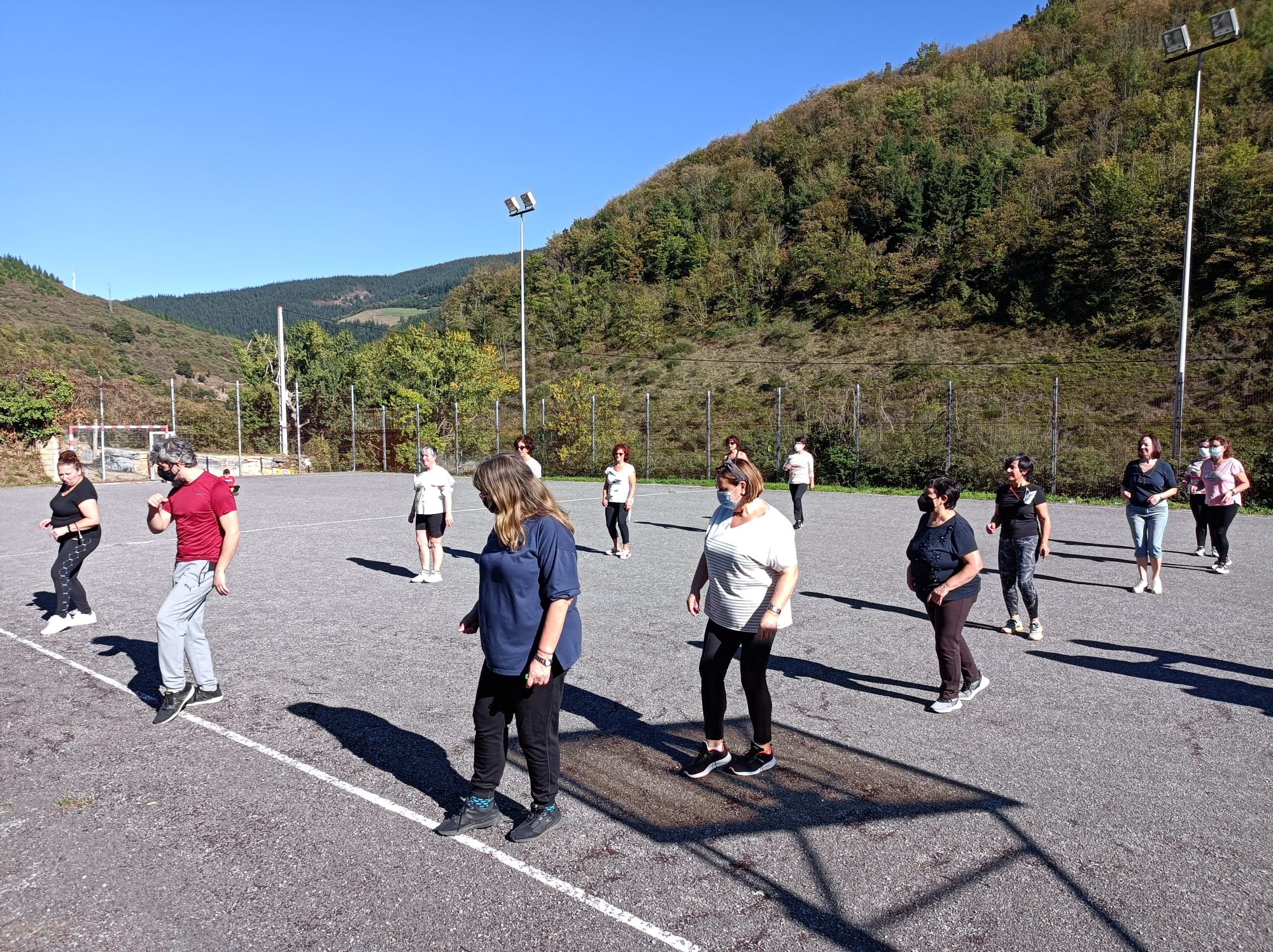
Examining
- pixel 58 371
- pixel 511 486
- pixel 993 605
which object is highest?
pixel 58 371

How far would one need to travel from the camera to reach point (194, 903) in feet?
10.6

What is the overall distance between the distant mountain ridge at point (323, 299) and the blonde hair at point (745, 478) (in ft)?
402

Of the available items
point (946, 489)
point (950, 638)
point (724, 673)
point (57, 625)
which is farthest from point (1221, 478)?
point (57, 625)

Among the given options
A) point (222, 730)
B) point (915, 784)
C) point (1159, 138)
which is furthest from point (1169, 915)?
point (1159, 138)

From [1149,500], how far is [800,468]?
6753mm

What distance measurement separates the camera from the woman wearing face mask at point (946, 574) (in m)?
5.29

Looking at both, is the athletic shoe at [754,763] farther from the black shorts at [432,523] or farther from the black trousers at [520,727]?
the black shorts at [432,523]

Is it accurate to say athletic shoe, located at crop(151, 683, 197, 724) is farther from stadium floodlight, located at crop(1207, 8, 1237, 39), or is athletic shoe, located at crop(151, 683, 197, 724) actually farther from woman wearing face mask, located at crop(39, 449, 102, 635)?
stadium floodlight, located at crop(1207, 8, 1237, 39)

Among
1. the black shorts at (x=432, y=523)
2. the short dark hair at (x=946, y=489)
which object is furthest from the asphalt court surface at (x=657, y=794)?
the black shorts at (x=432, y=523)

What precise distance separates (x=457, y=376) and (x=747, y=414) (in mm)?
15450

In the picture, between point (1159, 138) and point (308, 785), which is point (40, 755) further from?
point (1159, 138)

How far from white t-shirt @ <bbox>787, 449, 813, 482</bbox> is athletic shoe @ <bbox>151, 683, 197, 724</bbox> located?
11382 millimetres

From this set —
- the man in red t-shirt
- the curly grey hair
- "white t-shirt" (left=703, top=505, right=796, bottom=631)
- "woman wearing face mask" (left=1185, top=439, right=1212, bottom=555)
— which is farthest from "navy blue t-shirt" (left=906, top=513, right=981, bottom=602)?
"woman wearing face mask" (left=1185, top=439, right=1212, bottom=555)

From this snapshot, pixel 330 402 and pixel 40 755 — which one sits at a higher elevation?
pixel 330 402
